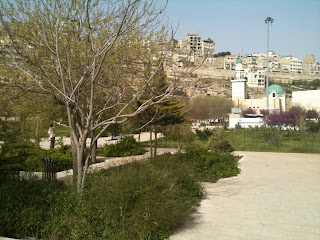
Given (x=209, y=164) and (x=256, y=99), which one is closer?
(x=209, y=164)

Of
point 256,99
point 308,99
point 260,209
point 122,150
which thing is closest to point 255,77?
point 256,99

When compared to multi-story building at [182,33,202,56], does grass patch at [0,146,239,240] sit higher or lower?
lower

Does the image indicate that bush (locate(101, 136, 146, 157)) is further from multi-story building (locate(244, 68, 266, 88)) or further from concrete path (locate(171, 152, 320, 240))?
multi-story building (locate(244, 68, 266, 88))

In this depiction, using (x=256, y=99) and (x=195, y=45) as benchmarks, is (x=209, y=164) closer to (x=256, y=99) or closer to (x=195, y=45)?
(x=195, y=45)

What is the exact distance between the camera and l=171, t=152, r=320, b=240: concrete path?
6043mm

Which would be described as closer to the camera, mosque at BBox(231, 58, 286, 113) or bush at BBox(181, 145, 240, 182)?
bush at BBox(181, 145, 240, 182)

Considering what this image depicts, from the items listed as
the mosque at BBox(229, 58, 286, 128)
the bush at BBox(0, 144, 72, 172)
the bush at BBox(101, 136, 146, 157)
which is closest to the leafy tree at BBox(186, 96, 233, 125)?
the mosque at BBox(229, 58, 286, 128)

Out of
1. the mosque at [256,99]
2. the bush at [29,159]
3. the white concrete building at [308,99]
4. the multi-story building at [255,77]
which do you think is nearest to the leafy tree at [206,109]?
the mosque at [256,99]

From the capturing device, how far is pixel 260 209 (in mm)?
7699

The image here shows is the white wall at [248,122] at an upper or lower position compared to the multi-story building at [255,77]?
lower

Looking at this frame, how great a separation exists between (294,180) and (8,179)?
8.75m

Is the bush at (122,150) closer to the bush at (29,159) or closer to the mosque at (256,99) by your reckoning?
the bush at (29,159)

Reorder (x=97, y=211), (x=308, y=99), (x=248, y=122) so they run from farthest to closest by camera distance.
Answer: (x=308, y=99)
(x=248, y=122)
(x=97, y=211)

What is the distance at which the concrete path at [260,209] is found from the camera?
Answer: 6043mm
